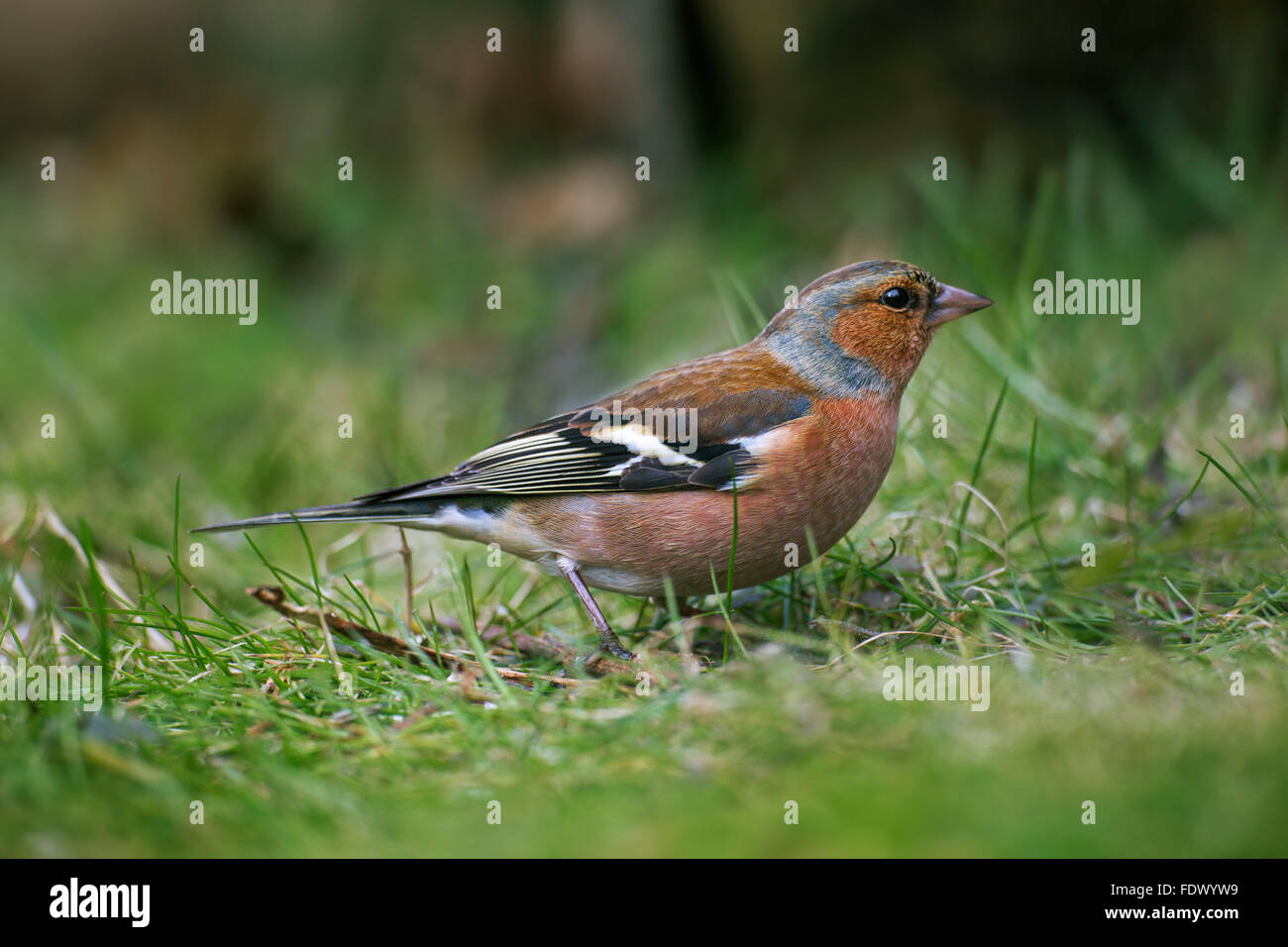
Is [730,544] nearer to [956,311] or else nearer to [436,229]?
[956,311]

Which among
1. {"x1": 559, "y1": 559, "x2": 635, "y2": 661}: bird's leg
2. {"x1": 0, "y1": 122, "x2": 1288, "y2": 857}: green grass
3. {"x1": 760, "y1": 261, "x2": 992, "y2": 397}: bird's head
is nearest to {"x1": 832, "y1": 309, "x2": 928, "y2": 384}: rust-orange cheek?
{"x1": 760, "y1": 261, "x2": 992, "y2": 397}: bird's head

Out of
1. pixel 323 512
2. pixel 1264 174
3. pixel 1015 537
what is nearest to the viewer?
pixel 323 512

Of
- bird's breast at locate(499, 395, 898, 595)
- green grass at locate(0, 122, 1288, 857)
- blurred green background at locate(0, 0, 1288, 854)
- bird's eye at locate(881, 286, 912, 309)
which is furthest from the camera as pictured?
bird's eye at locate(881, 286, 912, 309)

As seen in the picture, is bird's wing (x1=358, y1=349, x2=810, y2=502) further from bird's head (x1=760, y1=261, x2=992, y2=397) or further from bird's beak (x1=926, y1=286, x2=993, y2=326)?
bird's beak (x1=926, y1=286, x2=993, y2=326)

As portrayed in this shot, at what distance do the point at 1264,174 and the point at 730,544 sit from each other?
528cm

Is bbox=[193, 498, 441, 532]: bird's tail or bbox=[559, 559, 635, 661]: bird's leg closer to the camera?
bbox=[559, 559, 635, 661]: bird's leg

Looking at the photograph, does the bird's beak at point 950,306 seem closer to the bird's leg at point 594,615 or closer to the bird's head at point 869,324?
the bird's head at point 869,324

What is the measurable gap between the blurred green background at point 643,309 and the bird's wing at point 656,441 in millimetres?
654

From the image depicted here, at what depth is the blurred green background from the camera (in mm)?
3123

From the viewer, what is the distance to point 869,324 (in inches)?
180

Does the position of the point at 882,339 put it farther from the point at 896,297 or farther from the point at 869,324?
the point at 896,297

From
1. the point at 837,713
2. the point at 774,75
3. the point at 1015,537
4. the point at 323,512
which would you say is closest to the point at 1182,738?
the point at 837,713

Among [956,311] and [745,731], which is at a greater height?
[956,311]

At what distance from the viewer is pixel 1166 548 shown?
13.5 feet
